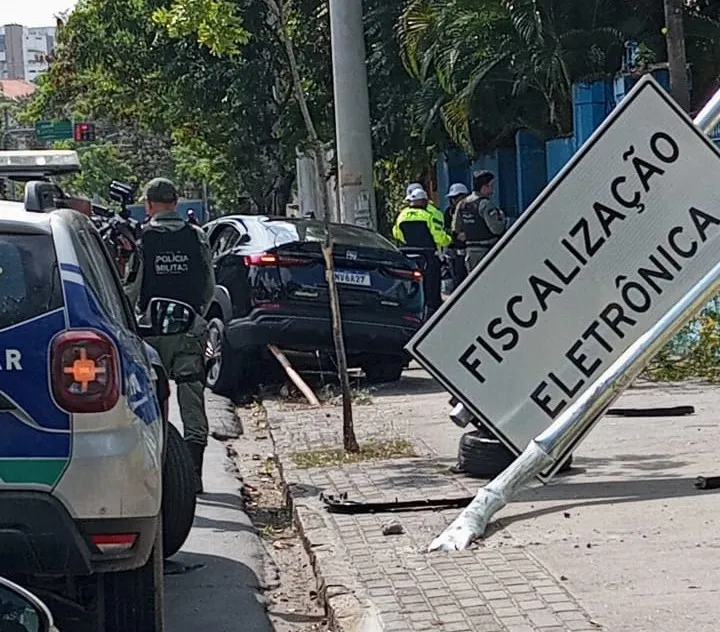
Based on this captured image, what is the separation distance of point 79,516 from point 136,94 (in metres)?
30.9

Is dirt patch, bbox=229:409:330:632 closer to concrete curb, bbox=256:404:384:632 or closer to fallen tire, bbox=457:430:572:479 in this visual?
concrete curb, bbox=256:404:384:632

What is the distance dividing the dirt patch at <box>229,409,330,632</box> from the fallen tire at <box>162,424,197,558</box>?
49 cm

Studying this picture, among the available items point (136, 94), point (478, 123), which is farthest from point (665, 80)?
point (136, 94)

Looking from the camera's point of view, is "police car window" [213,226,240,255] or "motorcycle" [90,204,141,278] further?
"police car window" [213,226,240,255]

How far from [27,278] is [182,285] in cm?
A: 383

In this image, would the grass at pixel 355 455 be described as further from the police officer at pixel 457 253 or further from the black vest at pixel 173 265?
the police officer at pixel 457 253

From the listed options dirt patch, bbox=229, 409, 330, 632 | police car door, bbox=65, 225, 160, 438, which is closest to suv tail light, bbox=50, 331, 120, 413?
police car door, bbox=65, 225, 160, 438

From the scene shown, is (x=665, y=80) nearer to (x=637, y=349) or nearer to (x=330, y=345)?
(x=330, y=345)

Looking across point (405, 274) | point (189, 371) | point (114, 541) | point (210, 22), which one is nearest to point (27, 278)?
point (114, 541)

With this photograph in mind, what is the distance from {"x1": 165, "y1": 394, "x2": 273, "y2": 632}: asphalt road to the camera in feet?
21.3

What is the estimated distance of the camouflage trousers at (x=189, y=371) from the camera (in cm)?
845

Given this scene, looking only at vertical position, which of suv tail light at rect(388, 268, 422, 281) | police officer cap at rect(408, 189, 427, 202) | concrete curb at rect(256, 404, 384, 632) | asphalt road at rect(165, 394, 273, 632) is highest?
police officer cap at rect(408, 189, 427, 202)

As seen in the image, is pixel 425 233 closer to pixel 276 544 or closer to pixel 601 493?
pixel 276 544

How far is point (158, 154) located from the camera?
72.8 meters
